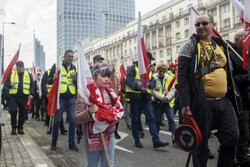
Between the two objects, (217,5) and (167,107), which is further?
(217,5)

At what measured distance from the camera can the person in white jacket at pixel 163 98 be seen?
20.3ft

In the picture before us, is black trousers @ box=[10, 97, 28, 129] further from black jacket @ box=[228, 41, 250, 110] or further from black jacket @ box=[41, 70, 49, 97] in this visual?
black jacket @ box=[228, 41, 250, 110]

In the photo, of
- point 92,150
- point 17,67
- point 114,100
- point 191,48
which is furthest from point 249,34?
point 17,67

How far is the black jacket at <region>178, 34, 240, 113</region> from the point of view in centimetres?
298

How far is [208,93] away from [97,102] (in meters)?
1.25

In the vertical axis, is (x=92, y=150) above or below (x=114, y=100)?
below

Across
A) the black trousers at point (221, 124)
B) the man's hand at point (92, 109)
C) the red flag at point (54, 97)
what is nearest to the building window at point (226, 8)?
the red flag at point (54, 97)

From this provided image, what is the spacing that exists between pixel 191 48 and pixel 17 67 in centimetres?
598

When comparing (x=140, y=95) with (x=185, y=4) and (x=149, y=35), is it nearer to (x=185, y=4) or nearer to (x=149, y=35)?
(x=185, y=4)

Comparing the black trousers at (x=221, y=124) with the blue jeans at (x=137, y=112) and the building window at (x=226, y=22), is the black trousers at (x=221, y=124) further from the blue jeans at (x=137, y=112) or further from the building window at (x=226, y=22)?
the building window at (x=226, y=22)

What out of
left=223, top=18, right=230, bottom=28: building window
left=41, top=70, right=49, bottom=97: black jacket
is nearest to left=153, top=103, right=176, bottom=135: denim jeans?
left=41, top=70, right=49, bottom=97: black jacket

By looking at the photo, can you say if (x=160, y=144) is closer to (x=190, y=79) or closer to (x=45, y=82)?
(x=190, y=79)

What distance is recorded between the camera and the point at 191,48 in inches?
122

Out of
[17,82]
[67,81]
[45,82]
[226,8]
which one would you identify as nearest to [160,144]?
[67,81]
